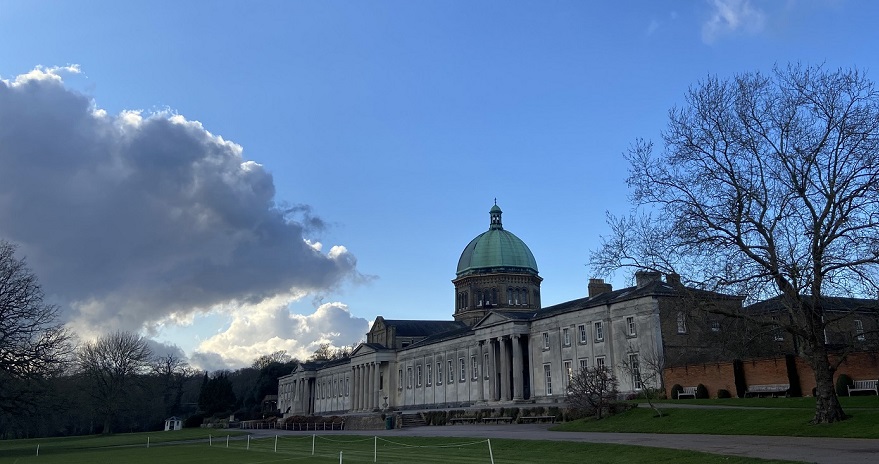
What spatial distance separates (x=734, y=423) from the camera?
3247cm

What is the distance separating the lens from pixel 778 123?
30984mm

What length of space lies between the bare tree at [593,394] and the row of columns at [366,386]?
214ft

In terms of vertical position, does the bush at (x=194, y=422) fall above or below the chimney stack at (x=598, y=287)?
below

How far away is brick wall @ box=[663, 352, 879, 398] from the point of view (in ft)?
140

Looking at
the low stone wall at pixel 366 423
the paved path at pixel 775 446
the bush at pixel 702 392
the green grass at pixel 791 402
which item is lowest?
the low stone wall at pixel 366 423

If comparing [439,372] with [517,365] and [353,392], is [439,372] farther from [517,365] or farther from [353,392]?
[353,392]

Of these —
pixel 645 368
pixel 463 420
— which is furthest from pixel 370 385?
pixel 645 368

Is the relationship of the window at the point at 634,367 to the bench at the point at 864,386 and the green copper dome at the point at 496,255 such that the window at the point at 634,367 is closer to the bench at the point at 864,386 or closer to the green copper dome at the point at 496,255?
the bench at the point at 864,386

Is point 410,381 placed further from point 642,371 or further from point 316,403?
point 642,371

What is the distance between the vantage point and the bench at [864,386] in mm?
41469

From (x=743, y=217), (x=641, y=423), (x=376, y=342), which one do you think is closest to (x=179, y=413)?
(x=376, y=342)

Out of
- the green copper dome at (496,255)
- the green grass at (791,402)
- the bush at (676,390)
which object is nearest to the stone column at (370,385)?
the green copper dome at (496,255)

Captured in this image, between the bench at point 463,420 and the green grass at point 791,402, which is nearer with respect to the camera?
the green grass at point 791,402

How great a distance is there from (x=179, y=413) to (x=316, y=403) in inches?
1196
